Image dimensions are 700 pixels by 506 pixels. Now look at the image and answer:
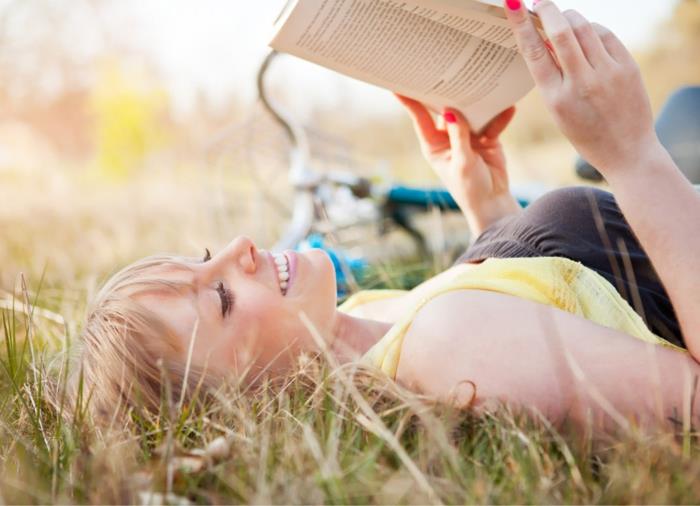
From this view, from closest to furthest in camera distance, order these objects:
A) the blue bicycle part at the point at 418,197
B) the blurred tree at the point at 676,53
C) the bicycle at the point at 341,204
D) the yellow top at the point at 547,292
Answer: the yellow top at the point at 547,292
the bicycle at the point at 341,204
the blue bicycle part at the point at 418,197
the blurred tree at the point at 676,53

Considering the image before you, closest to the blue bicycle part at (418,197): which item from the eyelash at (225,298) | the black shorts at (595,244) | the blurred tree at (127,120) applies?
the black shorts at (595,244)

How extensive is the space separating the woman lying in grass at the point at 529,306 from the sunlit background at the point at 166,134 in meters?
0.20

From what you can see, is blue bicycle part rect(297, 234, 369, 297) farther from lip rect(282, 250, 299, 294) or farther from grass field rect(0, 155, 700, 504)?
grass field rect(0, 155, 700, 504)

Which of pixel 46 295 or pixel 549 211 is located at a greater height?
pixel 549 211

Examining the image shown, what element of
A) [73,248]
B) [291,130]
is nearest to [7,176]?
[73,248]

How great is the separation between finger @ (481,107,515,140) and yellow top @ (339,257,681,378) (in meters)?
0.58

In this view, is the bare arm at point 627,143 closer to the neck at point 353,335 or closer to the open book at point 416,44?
the open book at point 416,44

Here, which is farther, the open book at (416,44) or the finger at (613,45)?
the open book at (416,44)

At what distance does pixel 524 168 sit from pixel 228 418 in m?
5.69

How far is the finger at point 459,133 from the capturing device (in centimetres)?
202

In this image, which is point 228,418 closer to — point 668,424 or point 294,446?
point 294,446

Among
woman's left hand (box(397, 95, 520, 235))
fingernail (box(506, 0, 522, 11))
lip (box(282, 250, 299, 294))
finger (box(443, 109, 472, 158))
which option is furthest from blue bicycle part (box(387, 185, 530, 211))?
fingernail (box(506, 0, 522, 11))

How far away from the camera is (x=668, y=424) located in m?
1.26

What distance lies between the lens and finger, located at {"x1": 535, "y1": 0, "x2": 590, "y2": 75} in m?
1.30
